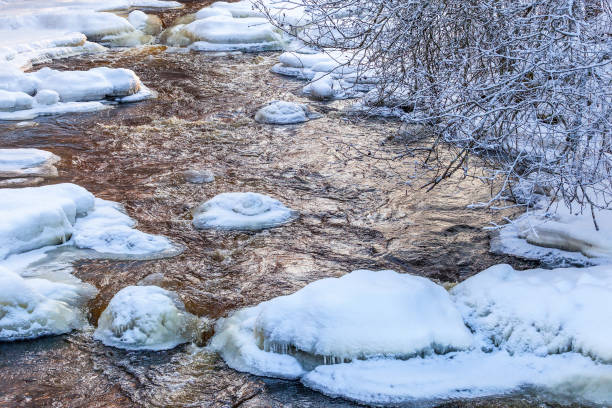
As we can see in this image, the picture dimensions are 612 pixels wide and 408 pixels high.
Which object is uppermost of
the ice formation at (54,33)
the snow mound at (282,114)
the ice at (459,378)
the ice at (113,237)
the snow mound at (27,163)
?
the ice formation at (54,33)

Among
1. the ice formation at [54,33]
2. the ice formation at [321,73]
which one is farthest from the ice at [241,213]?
the ice formation at [54,33]

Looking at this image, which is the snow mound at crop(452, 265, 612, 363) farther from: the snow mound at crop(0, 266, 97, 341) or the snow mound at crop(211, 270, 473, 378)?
the snow mound at crop(0, 266, 97, 341)

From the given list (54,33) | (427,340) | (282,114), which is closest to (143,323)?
(427,340)

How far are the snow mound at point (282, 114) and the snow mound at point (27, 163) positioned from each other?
272cm

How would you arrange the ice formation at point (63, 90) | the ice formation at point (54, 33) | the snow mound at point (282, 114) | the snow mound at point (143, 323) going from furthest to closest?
1. the ice formation at point (54, 33)
2. the ice formation at point (63, 90)
3. the snow mound at point (282, 114)
4. the snow mound at point (143, 323)

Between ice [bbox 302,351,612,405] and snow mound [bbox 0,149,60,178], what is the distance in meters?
4.29

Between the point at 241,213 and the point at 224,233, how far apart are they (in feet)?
1.18

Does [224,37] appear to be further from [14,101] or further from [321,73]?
[14,101]

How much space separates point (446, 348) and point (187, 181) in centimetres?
366

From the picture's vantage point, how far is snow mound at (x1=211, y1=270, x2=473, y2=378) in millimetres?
4113

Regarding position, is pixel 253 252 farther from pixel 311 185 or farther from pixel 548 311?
pixel 548 311

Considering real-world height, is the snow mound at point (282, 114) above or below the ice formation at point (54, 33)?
below

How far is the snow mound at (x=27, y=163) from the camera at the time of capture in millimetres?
7016

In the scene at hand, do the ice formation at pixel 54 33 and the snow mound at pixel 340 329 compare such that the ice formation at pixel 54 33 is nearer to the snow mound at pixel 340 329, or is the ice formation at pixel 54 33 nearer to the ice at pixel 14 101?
the ice at pixel 14 101
